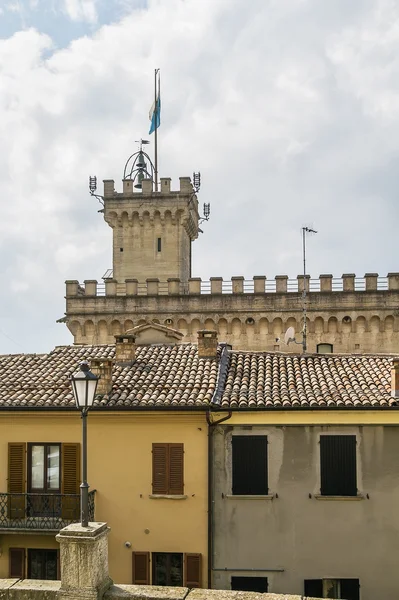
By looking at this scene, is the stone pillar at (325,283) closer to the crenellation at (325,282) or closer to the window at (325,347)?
the crenellation at (325,282)

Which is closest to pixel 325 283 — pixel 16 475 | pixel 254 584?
pixel 254 584

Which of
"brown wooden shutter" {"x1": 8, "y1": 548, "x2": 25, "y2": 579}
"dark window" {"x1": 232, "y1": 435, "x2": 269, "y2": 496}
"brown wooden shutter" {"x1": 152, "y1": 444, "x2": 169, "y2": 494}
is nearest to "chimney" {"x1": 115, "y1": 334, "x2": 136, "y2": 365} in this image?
"brown wooden shutter" {"x1": 152, "y1": 444, "x2": 169, "y2": 494}

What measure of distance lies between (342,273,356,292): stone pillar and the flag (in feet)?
56.4

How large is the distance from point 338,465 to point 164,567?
16.2 feet

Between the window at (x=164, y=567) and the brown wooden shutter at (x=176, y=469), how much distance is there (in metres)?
1.54

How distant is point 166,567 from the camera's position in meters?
15.0

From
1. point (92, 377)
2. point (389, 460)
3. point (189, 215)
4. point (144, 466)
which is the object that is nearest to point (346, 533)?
point (389, 460)

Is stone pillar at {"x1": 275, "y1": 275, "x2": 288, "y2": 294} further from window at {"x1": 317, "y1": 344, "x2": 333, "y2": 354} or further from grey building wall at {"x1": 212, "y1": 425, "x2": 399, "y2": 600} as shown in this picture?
grey building wall at {"x1": 212, "y1": 425, "x2": 399, "y2": 600}

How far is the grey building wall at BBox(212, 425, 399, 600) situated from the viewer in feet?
47.1

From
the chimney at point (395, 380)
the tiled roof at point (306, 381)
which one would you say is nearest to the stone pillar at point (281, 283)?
the tiled roof at point (306, 381)

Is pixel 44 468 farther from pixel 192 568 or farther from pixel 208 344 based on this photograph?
pixel 208 344

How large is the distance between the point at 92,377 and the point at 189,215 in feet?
103

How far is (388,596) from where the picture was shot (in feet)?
46.4

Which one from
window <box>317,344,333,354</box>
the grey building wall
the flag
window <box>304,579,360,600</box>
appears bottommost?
window <box>304,579,360,600</box>
